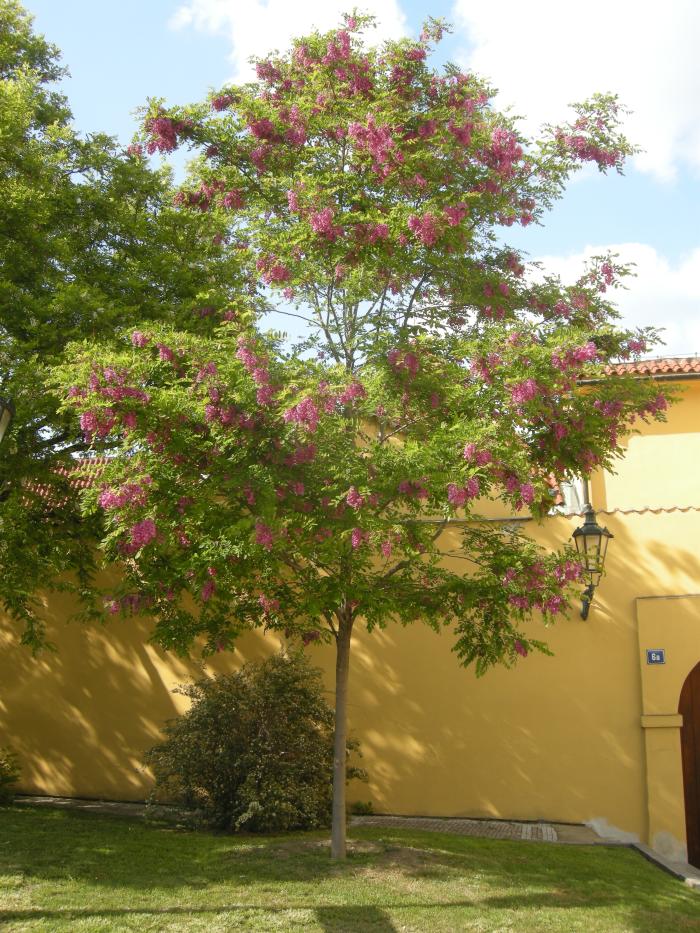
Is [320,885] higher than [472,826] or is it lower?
higher

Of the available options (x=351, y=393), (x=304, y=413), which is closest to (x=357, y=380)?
(x=351, y=393)

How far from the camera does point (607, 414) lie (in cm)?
795

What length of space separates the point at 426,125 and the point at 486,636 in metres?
4.97

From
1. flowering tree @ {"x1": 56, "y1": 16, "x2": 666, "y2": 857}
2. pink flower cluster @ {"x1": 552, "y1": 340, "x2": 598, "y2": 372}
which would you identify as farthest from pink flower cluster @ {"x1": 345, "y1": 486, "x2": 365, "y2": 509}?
pink flower cluster @ {"x1": 552, "y1": 340, "x2": 598, "y2": 372}

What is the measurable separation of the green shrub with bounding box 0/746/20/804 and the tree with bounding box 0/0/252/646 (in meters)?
2.35

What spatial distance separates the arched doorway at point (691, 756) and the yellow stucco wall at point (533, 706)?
23.3 inches

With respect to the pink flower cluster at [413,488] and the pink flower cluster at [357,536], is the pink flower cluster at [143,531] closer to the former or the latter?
the pink flower cluster at [357,536]

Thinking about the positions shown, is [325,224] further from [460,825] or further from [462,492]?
[460,825]

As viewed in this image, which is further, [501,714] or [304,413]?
[501,714]

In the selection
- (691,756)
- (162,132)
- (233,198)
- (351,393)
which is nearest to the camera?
(351,393)

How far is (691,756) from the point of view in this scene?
1158 cm

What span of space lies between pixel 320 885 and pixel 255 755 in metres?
2.80

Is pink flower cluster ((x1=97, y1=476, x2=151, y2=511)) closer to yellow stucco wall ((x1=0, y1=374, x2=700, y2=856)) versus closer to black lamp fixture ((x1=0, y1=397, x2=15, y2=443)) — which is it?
black lamp fixture ((x1=0, y1=397, x2=15, y2=443))

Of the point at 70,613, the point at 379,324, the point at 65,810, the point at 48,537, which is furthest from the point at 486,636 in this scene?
the point at 70,613
